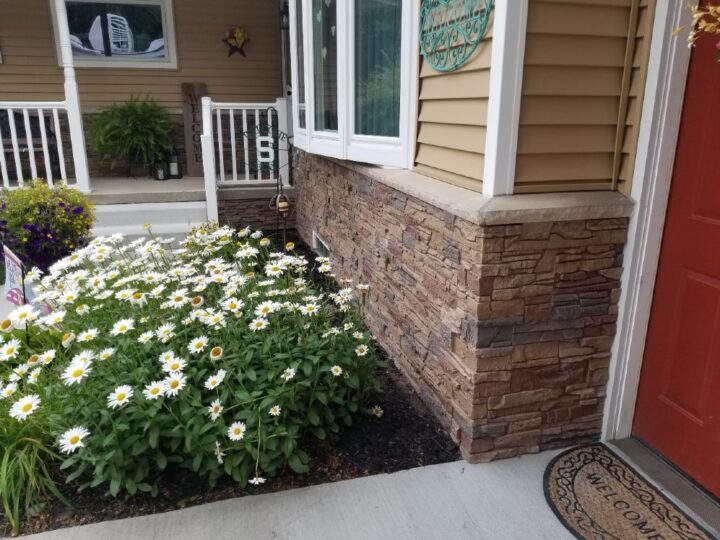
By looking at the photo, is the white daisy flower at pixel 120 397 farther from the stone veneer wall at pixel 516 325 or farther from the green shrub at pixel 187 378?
the stone veneer wall at pixel 516 325

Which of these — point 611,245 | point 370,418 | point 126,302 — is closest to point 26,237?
point 126,302

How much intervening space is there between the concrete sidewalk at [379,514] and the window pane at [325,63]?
2.59 m

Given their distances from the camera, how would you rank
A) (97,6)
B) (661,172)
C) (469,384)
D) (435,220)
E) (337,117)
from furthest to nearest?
(97,6), (337,117), (435,220), (469,384), (661,172)

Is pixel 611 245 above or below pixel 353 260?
above

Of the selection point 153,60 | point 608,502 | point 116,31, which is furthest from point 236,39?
point 608,502

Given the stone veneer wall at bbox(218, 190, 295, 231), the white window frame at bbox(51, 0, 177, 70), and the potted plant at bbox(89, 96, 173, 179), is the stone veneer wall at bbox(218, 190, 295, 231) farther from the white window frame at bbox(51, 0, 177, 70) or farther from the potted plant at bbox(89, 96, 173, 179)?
the white window frame at bbox(51, 0, 177, 70)

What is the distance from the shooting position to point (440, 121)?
252 centimetres

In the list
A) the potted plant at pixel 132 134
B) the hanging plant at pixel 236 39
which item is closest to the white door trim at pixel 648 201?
the potted plant at pixel 132 134

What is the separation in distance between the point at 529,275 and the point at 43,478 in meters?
2.01

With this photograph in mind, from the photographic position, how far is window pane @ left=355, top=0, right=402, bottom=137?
3.01m

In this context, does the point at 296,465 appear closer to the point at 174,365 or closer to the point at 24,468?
the point at 174,365

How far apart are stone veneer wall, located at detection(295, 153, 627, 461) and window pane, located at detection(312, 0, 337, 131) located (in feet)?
5.31

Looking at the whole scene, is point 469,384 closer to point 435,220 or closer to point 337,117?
point 435,220

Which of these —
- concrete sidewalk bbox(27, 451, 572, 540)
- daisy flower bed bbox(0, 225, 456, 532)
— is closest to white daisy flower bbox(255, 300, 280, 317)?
daisy flower bed bbox(0, 225, 456, 532)
